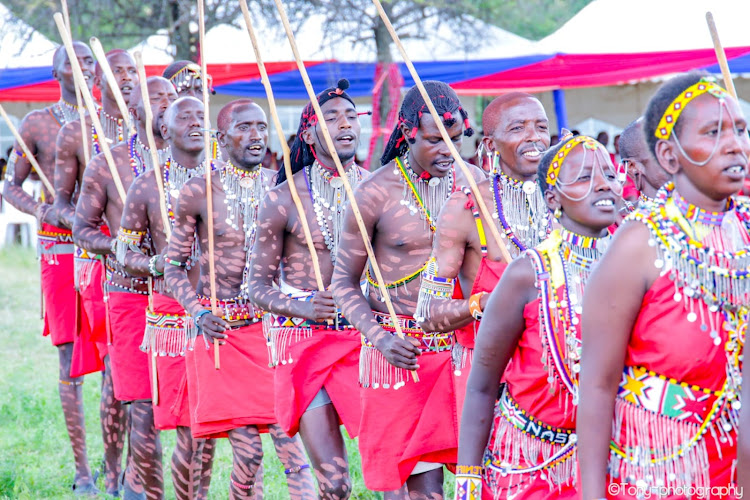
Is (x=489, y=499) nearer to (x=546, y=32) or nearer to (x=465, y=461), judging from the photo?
(x=465, y=461)

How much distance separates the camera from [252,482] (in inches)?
203

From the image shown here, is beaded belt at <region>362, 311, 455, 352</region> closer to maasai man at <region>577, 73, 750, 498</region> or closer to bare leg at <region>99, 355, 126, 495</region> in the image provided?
maasai man at <region>577, 73, 750, 498</region>

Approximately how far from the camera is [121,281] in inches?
247

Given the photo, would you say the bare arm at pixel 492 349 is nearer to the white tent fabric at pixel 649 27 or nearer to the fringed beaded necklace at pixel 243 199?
the fringed beaded necklace at pixel 243 199

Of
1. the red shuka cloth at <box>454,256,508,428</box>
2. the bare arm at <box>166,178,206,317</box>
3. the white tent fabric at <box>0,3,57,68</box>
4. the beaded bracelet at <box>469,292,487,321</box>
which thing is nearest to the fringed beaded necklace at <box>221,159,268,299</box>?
the bare arm at <box>166,178,206,317</box>

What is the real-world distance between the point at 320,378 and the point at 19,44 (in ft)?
39.8

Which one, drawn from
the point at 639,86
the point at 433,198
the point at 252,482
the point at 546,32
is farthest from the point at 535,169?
the point at 546,32

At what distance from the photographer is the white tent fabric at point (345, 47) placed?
1417 cm

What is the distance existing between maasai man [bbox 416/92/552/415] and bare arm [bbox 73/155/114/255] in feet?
9.93

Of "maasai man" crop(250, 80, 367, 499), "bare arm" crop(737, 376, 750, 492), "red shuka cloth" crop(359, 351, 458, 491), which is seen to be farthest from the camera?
"maasai man" crop(250, 80, 367, 499)

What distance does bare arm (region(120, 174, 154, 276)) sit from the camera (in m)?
5.77

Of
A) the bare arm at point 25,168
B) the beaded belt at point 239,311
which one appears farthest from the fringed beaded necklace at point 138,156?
the beaded belt at point 239,311

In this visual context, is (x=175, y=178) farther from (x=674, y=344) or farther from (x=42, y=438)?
(x=674, y=344)

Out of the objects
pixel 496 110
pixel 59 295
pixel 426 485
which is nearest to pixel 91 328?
pixel 59 295
